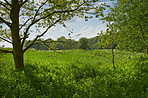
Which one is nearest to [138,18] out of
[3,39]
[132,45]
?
[132,45]

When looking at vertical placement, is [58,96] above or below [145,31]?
below

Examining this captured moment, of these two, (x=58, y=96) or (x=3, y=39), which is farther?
(x=3, y=39)

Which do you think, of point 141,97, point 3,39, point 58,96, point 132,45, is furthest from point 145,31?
point 3,39

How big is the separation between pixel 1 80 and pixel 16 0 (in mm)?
4840

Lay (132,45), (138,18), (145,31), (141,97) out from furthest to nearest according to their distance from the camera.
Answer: (132,45), (145,31), (138,18), (141,97)

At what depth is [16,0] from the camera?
6723 millimetres

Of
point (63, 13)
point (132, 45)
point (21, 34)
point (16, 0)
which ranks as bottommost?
point (132, 45)

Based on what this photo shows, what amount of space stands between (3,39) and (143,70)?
9.24 m

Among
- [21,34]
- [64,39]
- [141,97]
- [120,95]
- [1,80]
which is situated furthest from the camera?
[21,34]

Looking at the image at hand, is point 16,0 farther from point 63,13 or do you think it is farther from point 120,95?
point 120,95

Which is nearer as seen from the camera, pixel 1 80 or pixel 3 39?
pixel 1 80

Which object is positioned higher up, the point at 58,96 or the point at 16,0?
the point at 16,0

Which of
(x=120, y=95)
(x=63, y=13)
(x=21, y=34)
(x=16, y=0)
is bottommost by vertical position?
(x=120, y=95)

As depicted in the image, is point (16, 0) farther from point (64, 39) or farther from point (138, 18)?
point (138, 18)
